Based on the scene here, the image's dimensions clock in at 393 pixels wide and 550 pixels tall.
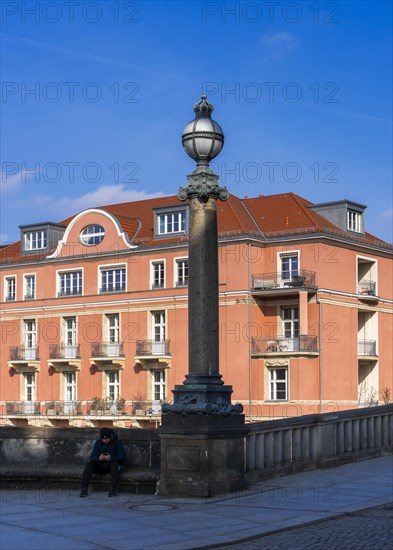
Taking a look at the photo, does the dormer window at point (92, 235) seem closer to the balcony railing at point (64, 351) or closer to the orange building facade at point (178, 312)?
the orange building facade at point (178, 312)

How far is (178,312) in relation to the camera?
2233 inches

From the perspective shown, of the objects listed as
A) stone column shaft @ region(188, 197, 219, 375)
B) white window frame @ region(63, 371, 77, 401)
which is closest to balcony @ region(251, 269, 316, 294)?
A: white window frame @ region(63, 371, 77, 401)

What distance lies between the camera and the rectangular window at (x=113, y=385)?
194 feet

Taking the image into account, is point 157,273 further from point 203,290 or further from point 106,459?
point 106,459

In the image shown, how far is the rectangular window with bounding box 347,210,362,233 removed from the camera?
5875cm

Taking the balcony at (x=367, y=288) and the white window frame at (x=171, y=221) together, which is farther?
the white window frame at (x=171, y=221)

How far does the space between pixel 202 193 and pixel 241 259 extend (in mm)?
40808

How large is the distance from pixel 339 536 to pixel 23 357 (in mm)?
54065

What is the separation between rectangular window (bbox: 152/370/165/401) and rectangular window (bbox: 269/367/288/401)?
22.2 feet

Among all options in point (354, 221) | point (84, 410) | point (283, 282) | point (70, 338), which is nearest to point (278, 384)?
point (283, 282)

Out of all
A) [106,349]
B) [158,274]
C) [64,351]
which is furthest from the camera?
[64,351]

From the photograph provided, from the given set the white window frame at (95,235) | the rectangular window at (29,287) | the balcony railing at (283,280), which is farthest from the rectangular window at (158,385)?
the rectangular window at (29,287)

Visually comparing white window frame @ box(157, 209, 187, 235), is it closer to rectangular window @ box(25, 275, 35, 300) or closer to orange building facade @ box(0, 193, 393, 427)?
orange building facade @ box(0, 193, 393, 427)

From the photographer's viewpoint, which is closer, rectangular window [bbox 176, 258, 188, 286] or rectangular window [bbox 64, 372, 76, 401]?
rectangular window [bbox 176, 258, 188, 286]
